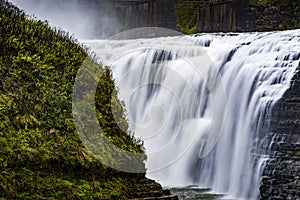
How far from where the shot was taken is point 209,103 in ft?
44.1

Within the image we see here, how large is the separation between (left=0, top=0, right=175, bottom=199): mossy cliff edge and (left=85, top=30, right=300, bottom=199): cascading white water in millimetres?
4734

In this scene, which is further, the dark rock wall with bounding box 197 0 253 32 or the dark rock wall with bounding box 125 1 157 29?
the dark rock wall with bounding box 125 1 157 29

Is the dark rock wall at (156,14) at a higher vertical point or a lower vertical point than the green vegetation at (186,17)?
lower

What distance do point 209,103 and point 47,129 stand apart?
322 inches

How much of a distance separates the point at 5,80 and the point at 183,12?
3004cm

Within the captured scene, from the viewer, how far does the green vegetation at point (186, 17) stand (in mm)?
33703

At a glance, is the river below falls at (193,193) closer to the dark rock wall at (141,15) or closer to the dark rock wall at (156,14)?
the dark rock wall at (156,14)

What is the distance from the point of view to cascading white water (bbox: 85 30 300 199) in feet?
36.3

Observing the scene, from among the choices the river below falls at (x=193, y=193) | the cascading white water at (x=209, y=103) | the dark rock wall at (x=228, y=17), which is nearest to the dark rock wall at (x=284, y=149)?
Result: the cascading white water at (x=209, y=103)

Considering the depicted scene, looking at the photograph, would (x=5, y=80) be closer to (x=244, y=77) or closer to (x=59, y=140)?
(x=59, y=140)

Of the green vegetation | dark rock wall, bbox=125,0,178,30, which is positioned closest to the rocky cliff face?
dark rock wall, bbox=125,0,178,30

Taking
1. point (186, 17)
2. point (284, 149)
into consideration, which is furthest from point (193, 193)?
point (186, 17)

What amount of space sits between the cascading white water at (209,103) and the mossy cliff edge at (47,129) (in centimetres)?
473

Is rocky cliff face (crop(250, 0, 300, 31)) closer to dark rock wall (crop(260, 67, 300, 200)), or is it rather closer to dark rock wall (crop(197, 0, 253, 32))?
dark rock wall (crop(197, 0, 253, 32))
